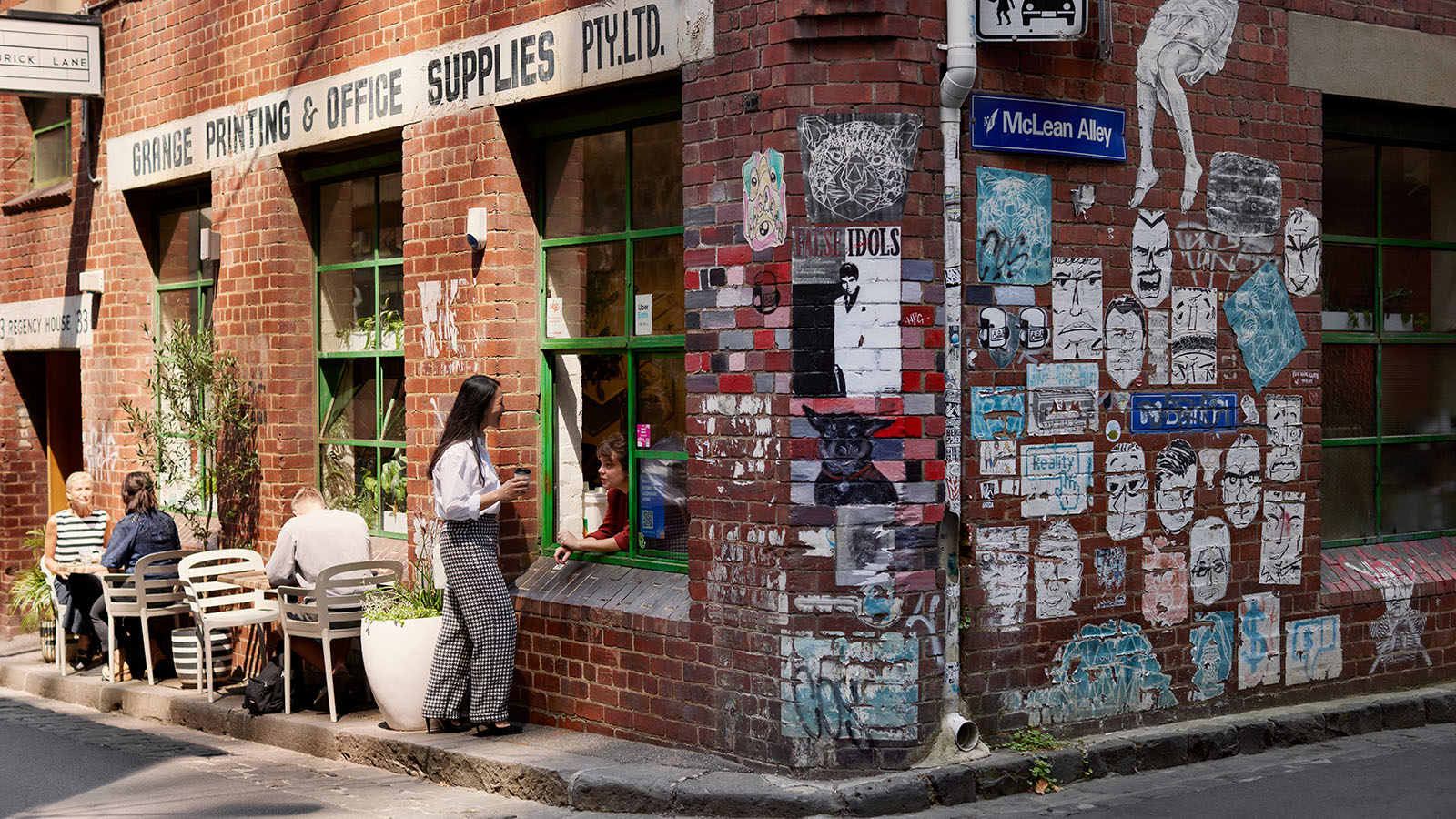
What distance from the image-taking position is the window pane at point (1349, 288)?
9.18 m

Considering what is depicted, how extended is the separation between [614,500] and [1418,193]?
17.7 ft

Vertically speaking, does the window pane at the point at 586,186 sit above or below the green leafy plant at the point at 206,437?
above

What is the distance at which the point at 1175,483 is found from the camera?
808 centimetres

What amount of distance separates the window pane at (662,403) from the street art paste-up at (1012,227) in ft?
5.70

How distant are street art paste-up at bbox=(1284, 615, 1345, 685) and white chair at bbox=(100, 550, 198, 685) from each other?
285 inches

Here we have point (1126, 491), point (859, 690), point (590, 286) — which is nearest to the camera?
point (859, 690)

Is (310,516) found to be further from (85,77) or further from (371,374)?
(85,77)

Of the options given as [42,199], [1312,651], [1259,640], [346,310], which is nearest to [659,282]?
[346,310]

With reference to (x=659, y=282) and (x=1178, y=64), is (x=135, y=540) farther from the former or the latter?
(x=1178, y=64)

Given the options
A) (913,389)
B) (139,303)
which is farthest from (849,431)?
(139,303)

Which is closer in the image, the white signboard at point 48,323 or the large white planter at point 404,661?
the large white planter at point 404,661

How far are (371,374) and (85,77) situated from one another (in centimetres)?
453

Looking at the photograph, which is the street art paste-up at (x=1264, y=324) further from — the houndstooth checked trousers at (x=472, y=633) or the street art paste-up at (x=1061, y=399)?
the houndstooth checked trousers at (x=472, y=633)

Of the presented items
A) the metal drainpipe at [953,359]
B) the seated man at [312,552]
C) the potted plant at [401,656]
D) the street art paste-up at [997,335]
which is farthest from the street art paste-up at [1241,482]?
the seated man at [312,552]
